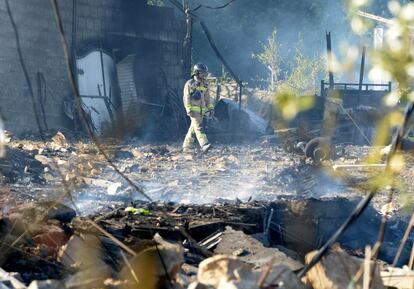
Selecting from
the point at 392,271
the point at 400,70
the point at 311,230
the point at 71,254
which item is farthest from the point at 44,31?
the point at 400,70

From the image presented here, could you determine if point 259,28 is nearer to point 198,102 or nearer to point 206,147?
point 198,102

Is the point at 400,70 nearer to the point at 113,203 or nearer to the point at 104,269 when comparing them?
the point at 104,269

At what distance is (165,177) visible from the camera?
483 inches

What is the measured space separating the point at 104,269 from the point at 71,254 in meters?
0.96

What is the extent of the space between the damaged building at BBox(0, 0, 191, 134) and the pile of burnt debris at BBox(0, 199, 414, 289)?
11014 mm

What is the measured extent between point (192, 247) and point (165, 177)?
20.0 ft

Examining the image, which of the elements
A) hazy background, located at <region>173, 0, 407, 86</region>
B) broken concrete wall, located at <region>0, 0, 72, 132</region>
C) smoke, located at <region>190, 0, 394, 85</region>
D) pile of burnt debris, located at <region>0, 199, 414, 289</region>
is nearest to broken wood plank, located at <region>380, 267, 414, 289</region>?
pile of burnt debris, located at <region>0, 199, 414, 289</region>

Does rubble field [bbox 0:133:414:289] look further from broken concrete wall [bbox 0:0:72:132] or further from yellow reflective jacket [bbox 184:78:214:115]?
broken concrete wall [bbox 0:0:72:132]

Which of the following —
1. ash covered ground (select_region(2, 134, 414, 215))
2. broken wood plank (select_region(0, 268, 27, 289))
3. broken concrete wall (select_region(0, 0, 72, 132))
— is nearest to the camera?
broken wood plank (select_region(0, 268, 27, 289))

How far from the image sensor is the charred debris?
3.71 meters

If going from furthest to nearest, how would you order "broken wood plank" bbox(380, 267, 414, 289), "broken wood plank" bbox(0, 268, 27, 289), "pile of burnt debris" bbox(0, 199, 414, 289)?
1. "broken wood plank" bbox(380, 267, 414, 289)
2. "broken wood plank" bbox(0, 268, 27, 289)
3. "pile of burnt debris" bbox(0, 199, 414, 289)

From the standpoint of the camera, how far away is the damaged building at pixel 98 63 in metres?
18.4

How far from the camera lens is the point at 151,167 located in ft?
43.7

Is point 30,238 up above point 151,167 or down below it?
above
